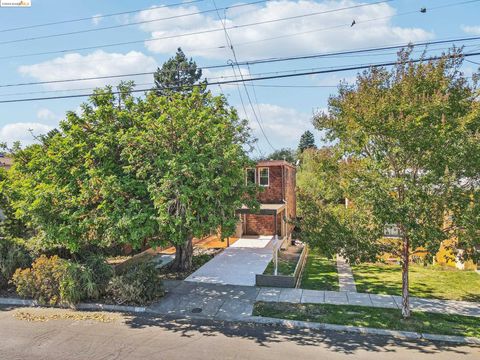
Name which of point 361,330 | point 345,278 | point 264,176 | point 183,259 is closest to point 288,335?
point 361,330

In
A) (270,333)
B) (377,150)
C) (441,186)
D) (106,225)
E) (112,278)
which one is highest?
(377,150)

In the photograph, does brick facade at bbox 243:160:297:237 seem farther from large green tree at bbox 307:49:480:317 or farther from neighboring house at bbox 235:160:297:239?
large green tree at bbox 307:49:480:317

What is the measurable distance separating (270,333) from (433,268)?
33.6 ft

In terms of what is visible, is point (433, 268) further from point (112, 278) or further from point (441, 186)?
point (112, 278)

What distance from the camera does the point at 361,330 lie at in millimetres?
9555

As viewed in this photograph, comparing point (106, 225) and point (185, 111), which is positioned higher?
point (185, 111)

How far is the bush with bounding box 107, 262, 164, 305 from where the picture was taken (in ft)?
37.9

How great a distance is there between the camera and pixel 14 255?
13.2 meters

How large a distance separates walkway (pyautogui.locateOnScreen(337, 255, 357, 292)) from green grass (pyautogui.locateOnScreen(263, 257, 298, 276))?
1883 mm

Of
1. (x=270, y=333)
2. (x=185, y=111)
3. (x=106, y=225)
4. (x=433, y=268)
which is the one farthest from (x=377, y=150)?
(x=433, y=268)

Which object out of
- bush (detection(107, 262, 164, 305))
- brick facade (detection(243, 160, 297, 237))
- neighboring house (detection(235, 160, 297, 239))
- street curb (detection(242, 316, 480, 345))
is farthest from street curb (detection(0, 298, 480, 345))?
brick facade (detection(243, 160, 297, 237))

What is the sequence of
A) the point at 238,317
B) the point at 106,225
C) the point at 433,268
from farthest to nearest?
the point at 433,268 → the point at 106,225 → the point at 238,317

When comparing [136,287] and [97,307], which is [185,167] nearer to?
[136,287]

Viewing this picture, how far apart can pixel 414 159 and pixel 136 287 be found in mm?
8880
